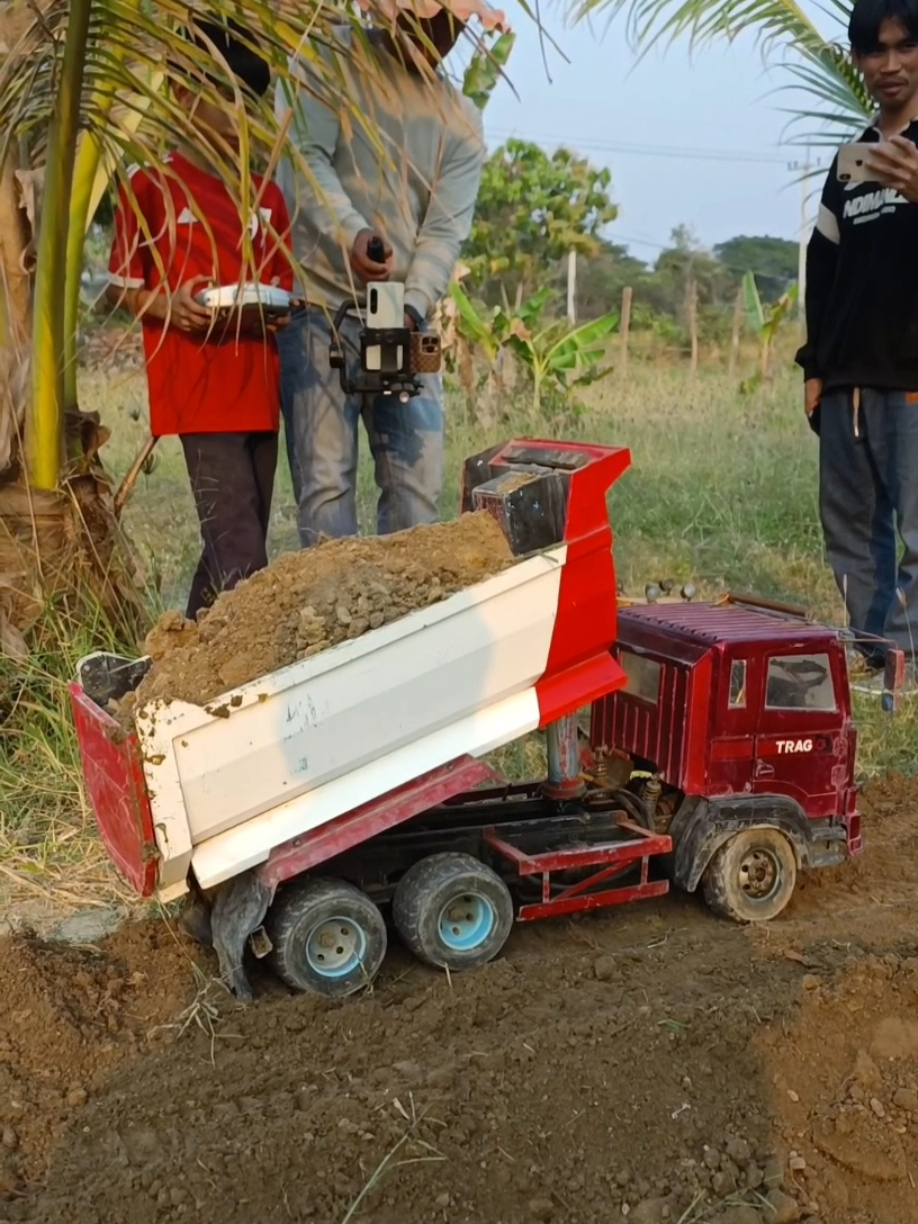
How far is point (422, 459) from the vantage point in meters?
5.35

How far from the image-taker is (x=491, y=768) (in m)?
3.47

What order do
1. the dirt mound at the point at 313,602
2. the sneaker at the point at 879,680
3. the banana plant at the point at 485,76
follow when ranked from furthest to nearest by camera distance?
the banana plant at the point at 485,76 → the sneaker at the point at 879,680 → the dirt mound at the point at 313,602

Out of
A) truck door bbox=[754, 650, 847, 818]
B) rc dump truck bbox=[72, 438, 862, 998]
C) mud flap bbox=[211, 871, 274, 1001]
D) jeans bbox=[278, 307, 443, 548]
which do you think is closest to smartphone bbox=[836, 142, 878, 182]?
jeans bbox=[278, 307, 443, 548]

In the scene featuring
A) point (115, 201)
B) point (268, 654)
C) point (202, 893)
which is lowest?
point (202, 893)

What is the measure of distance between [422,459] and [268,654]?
2.30m

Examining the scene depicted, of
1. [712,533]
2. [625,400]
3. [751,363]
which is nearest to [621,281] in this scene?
[751,363]

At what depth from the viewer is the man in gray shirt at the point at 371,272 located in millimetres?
5051

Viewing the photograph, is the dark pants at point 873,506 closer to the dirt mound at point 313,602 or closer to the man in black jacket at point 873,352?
the man in black jacket at point 873,352

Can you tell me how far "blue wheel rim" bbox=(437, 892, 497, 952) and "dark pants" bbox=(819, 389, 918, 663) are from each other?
271cm

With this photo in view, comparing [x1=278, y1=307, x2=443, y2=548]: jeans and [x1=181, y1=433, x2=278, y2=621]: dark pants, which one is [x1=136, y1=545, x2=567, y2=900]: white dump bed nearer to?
[x1=181, y1=433, x2=278, y2=621]: dark pants

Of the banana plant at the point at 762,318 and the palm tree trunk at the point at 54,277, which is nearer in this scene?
the palm tree trunk at the point at 54,277

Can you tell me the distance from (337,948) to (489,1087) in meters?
0.69

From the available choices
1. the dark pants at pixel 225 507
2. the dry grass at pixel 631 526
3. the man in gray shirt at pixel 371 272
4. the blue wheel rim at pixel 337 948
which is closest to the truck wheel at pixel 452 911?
the blue wheel rim at pixel 337 948

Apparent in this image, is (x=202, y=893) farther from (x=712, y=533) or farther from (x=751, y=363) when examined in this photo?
(x=751, y=363)
